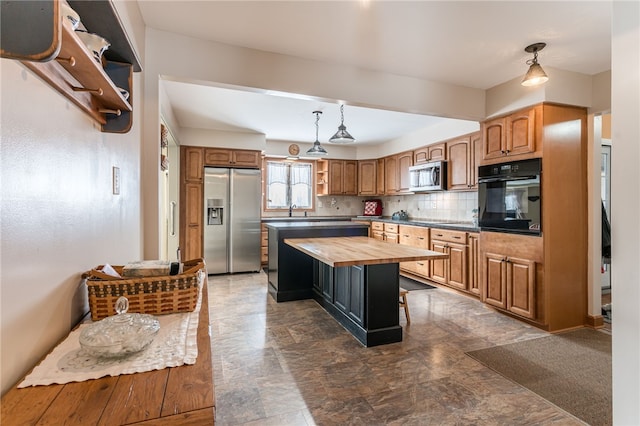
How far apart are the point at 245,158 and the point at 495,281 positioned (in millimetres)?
4131

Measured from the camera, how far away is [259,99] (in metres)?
3.74

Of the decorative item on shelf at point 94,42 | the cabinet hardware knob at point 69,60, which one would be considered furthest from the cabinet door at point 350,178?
the cabinet hardware knob at point 69,60

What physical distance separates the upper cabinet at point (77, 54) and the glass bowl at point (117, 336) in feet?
2.18

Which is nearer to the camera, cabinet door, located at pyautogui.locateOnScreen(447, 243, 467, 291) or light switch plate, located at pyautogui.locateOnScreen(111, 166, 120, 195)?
light switch plate, located at pyautogui.locateOnScreen(111, 166, 120, 195)

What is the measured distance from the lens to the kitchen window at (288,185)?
657 centimetres

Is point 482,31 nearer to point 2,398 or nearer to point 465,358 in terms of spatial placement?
point 465,358

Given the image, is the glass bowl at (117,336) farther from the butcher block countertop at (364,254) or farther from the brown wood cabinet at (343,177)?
the brown wood cabinet at (343,177)

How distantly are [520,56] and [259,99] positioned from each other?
8.59 feet

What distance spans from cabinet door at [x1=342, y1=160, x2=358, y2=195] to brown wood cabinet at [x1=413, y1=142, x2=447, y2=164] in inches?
61.3

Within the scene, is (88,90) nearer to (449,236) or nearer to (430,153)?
(449,236)

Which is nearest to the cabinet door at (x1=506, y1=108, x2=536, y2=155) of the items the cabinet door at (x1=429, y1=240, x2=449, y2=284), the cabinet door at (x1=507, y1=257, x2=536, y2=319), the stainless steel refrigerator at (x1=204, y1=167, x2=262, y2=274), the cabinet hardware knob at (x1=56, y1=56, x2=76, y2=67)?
the cabinet door at (x1=507, y1=257, x2=536, y2=319)

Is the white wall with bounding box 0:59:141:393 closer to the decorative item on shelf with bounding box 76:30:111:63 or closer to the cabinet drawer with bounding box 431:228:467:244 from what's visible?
the decorative item on shelf with bounding box 76:30:111:63

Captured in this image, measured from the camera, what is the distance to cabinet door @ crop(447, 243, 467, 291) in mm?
4117

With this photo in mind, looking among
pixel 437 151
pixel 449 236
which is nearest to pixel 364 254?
pixel 449 236
